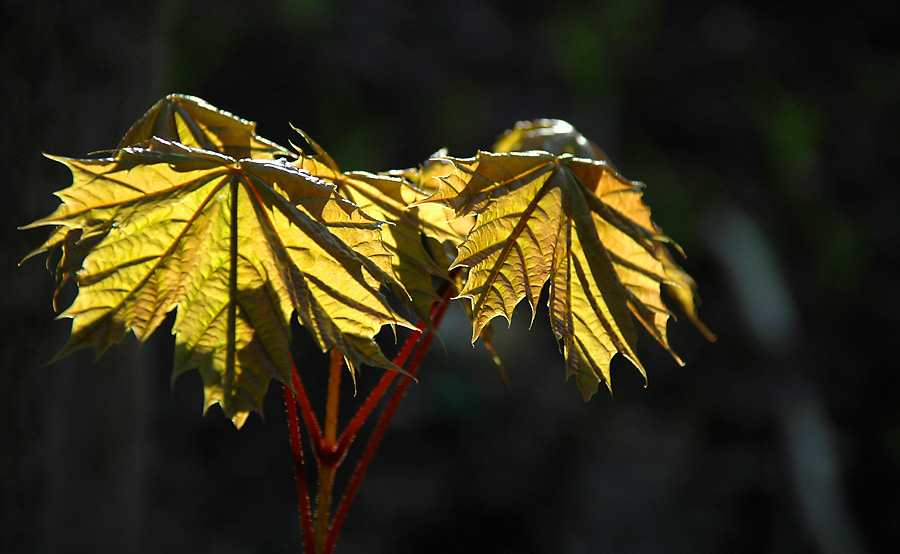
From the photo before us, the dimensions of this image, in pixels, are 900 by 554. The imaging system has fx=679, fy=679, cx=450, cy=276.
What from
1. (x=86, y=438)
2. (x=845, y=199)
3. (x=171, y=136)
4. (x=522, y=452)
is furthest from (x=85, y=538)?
(x=845, y=199)

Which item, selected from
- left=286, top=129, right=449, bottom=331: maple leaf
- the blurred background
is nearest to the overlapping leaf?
left=286, top=129, right=449, bottom=331: maple leaf

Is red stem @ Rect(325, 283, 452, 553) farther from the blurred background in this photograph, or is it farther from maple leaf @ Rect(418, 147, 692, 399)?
the blurred background

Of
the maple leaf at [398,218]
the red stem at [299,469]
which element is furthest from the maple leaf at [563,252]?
the red stem at [299,469]

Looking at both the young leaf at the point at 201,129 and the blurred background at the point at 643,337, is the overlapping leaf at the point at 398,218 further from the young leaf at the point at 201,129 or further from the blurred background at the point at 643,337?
the blurred background at the point at 643,337

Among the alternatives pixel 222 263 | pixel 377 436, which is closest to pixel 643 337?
pixel 377 436

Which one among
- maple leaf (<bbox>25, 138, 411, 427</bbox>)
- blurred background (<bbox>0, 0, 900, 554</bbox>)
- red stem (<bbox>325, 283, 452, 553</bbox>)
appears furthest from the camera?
blurred background (<bbox>0, 0, 900, 554</bbox>)

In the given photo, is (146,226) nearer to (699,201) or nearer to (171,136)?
(171,136)

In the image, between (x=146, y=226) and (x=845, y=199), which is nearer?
(x=146, y=226)

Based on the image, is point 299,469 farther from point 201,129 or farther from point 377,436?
point 201,129
